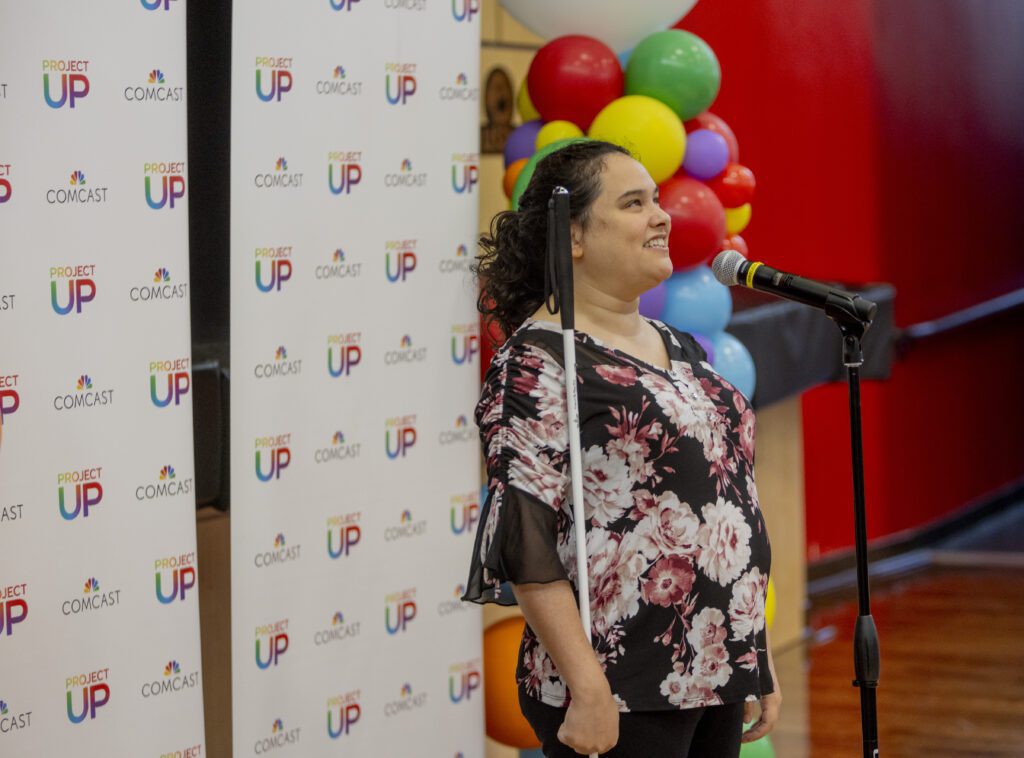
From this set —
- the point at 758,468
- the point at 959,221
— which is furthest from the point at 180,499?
the point at 959,221

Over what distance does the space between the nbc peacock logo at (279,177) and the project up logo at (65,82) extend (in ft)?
1.24

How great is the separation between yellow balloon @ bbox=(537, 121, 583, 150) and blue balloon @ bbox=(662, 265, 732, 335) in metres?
0.39

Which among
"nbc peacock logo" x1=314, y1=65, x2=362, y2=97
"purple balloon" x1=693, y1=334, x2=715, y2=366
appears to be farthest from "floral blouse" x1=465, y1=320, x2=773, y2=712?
"purple balloon" x1=693, y1=334, x2=715, y2=366

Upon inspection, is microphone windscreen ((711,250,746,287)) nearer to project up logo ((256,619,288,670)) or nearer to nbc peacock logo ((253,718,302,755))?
project up logo ((256,619,288,670))

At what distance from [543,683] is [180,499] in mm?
861

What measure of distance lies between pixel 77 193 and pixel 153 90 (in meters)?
0.23

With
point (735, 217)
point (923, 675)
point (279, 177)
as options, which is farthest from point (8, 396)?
point (923, 675)

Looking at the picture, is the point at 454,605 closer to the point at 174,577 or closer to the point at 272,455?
the point at 272,455

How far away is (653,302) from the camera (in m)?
2.96

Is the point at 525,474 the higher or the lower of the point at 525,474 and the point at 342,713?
the higher

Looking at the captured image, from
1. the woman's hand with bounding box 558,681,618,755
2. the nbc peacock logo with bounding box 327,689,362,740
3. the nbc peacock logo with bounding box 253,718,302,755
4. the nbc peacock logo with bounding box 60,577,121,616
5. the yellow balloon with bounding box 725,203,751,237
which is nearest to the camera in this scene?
the woman's hand with bounding box 558,681,618,755

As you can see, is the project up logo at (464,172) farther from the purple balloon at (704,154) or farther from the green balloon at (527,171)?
the purple balloon at (704,154)

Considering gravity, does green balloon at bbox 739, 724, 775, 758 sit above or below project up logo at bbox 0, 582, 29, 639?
below

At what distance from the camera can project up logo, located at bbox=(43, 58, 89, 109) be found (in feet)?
7.00
